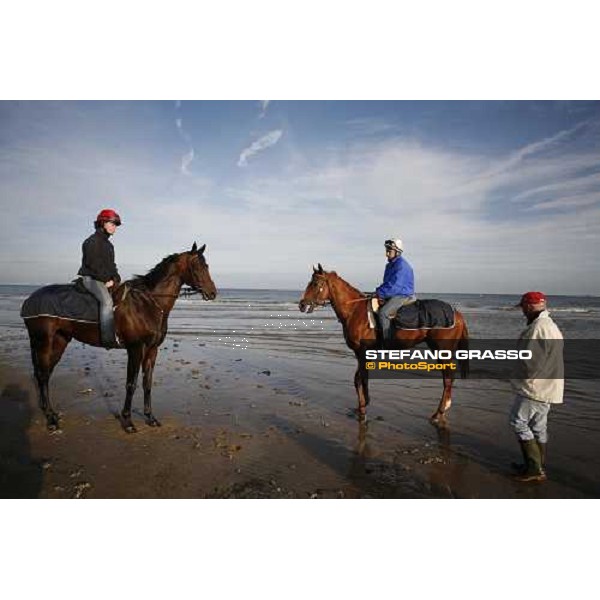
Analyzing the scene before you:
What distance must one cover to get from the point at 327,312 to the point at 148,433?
2112 cm

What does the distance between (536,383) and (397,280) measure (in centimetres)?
274

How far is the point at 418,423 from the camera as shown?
5965mm

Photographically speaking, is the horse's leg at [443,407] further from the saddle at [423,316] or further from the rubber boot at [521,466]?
the rubber boot at [521,466]

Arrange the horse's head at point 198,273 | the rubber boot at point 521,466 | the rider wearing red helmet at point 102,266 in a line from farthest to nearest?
the horse's head at point 198,273 < the rider wearing red helmet at point 102,266 < the rubber boot at point 521,466

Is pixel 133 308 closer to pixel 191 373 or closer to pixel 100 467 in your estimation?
pixel 100 467

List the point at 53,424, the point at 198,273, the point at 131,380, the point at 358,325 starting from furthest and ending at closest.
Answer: the point at 358,325
the point at 198,273
the point at 131,380
the point at 53,424

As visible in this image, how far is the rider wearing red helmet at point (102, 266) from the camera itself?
18.2 feet

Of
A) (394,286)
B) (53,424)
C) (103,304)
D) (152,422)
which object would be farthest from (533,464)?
(53,424)

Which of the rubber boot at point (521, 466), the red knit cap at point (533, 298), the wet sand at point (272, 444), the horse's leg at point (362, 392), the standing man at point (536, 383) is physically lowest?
the wet sand at point (272, 444)

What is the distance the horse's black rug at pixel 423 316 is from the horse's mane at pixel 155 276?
412cm

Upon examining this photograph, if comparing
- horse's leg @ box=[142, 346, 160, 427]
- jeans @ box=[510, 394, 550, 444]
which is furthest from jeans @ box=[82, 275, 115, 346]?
jeans @ box=[510, 394, 550, 444]

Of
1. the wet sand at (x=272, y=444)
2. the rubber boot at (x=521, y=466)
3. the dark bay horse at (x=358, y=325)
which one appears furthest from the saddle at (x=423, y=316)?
the rubber boot at (x=521, y=466)

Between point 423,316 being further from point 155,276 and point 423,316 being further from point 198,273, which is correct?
point 155,276

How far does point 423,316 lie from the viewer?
245 inches
